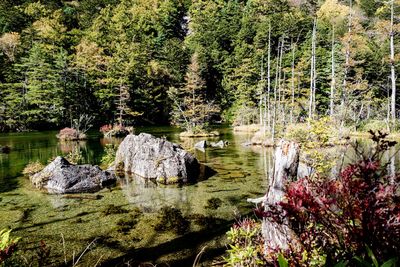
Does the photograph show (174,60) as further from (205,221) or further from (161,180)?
(205,221)

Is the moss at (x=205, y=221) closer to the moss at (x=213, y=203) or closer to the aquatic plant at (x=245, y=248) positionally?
the moss at (x=213, y=203)

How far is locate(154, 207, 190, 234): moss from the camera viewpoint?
6680 millimetres

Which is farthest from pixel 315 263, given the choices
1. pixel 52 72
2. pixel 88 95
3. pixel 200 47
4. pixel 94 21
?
pixel 94 21

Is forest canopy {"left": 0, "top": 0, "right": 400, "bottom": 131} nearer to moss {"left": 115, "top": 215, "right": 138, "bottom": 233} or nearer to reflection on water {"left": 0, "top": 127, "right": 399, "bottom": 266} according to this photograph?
reflection on water {"left": 0, "top": 127, "right": 399, "bottom": 266}

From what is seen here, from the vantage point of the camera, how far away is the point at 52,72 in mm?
38031

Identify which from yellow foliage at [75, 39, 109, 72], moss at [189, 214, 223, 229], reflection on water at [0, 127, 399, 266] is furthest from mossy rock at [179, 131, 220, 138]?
moss at [189, 214, 223, 229]

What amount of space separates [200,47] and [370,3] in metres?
35.5

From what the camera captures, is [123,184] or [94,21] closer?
[123,184]

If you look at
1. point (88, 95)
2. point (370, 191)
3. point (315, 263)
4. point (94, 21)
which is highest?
point (94, 21)

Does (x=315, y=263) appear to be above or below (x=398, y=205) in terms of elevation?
below

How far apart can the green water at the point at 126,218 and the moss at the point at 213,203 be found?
0.33 ft

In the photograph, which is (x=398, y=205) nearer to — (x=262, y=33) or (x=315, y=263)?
(x=315, y=263)

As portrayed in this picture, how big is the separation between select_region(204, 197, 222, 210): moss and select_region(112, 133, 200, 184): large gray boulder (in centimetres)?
228

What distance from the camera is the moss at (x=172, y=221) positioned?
6.68 m
